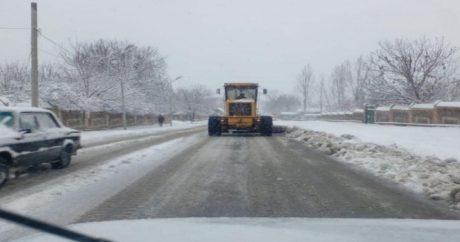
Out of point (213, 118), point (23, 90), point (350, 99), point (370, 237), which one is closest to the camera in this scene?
point (370, 237)

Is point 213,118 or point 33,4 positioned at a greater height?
point 33,4

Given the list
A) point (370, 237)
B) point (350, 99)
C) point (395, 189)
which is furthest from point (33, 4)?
point (350, 99)

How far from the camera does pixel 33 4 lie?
1117 inches

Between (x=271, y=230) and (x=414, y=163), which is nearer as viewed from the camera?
(x=271, y=230)

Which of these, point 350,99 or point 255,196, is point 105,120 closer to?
point 255,196

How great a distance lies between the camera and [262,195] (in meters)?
9.74

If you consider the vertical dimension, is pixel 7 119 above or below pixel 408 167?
above

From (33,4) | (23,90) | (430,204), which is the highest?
(33,4)

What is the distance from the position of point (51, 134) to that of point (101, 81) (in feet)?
168

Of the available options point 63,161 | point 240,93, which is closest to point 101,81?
point 240,93

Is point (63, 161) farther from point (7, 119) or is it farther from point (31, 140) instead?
point (7, 119)

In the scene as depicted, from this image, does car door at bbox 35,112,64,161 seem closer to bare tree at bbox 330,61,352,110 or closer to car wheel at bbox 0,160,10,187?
car wheel at bbox 0,160,10,187

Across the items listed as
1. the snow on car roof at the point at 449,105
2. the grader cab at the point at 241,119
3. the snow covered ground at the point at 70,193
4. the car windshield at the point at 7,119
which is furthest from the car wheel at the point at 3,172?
the snow on car roof at the point at 449,105

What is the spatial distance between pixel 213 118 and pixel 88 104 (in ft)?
81.8
